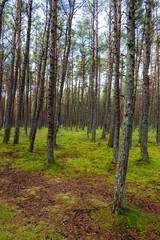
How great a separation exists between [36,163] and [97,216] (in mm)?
4667

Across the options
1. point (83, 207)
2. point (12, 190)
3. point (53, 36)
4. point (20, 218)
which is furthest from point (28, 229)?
point (53, 36)

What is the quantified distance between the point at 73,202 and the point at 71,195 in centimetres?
42

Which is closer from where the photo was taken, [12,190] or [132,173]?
[12,190]

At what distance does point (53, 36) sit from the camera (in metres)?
Answer: 6.72

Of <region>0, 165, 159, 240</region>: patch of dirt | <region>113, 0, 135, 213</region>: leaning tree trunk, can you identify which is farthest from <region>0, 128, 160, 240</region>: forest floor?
<region>113, 0, 135, 213</region>: leaning tree trunk

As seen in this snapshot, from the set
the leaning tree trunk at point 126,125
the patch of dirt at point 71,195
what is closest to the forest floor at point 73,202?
the patch of dirt at point 71,195

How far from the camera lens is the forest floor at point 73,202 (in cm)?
279

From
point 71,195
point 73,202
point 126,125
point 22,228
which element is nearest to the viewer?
point 22,228

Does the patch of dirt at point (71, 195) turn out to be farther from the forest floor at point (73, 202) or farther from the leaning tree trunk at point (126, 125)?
the leaning tree trunk at point (126, 125)

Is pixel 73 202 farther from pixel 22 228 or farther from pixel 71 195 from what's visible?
pixel 22 228

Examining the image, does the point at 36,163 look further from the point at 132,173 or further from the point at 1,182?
the point at 132,173

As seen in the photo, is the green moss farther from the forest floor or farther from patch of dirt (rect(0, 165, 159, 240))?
patch of dirt (rect(0, 165, 159, 240))

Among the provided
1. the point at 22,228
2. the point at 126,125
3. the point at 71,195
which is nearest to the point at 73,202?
the point at 71,195

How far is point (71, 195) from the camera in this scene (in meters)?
4.30
